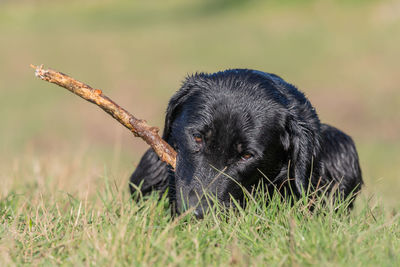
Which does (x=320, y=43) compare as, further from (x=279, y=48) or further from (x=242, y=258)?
(x=242, y=258)

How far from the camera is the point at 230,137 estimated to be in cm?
373

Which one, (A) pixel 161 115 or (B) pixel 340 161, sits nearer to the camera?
(B) pixel 340 161

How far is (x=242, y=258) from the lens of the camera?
2.74 metres

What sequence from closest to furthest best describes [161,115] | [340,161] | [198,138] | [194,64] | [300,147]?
[198,138] < [300,147] < [340,161] < [161,115] < [194,64]

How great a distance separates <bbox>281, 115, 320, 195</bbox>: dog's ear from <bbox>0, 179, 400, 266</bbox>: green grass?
59 centimetres

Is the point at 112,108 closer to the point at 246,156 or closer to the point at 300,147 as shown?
the point at 246,156

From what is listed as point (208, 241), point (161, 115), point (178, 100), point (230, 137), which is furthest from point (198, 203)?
point (161, 115)

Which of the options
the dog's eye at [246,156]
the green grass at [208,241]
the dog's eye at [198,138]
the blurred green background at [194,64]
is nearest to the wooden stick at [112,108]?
the dog's eye at [198,138]

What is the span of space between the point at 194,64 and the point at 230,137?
58.8 ft

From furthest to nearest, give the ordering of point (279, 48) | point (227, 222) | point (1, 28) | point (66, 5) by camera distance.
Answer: point (66, 5), point (1, 28), point (279, 48), point (227, 222)

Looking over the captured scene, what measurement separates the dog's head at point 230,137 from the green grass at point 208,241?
26 centimetres

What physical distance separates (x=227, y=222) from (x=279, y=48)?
20.3 metres

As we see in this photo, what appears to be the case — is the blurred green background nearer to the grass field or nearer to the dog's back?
the grass field

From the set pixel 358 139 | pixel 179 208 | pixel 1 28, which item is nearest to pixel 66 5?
pixel 1 28
